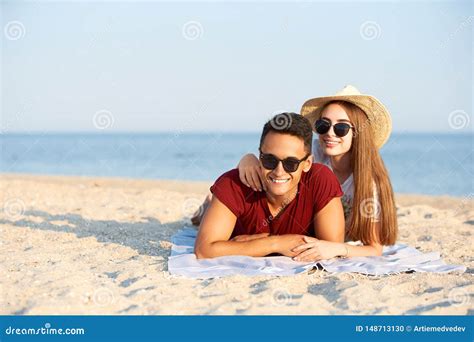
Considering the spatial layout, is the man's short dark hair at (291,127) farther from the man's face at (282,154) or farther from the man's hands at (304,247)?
the man's hands at (304,247)

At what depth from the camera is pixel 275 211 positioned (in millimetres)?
4676

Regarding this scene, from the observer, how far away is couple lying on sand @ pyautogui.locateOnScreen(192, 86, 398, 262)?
4332mm

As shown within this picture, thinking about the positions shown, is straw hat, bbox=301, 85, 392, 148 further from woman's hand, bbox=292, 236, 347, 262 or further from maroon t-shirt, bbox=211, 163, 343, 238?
woman's hand, bbox=292, 236, 347, 262

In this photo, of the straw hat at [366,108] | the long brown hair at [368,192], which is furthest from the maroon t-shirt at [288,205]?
the straw hat at [366,108]

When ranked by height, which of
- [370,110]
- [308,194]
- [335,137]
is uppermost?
[370,110]

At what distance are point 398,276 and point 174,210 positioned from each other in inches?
168

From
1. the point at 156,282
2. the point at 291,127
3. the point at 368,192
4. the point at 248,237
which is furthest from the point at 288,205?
the point at 156,282

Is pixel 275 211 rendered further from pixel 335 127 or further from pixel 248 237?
pixel 335 127

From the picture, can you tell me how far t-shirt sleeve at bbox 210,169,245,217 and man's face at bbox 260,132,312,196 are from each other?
29cm

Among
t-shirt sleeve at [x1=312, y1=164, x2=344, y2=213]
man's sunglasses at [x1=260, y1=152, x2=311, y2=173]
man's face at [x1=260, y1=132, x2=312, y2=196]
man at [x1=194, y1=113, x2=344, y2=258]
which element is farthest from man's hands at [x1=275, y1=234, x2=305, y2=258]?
man's sunglasses at [x1=260, y1=152, x2=311, y2=173]

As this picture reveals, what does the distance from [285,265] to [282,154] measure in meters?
0.87

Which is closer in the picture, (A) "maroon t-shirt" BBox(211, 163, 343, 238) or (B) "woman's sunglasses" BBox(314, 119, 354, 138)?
(A) "maroon t-shirt" BBox(211, 163, 343, 238)

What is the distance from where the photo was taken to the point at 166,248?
5.45 metres

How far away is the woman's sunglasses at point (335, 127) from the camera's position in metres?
5.07
